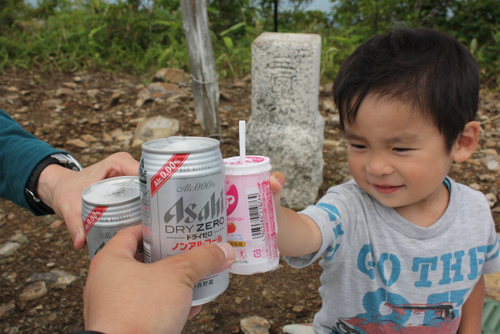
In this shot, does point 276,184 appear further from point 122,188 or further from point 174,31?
point 174,31

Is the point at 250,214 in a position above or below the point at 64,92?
above

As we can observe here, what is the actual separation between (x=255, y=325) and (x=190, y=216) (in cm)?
152

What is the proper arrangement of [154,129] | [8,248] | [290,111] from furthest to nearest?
[154,129] < [290,111] < [8,248]

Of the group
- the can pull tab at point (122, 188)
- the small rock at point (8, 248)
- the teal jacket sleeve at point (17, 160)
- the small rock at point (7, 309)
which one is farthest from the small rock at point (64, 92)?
the can pull tab at point (122, 188)

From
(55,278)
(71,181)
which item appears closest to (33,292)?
(55,278)

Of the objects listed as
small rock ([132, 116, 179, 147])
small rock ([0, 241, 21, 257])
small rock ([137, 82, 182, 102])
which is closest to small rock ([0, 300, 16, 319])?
small rock ([0, 241, 21, 257])

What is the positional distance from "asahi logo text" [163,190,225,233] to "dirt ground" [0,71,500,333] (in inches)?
59.4

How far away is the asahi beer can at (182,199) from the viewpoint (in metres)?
1.10

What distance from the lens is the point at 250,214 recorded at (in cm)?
125

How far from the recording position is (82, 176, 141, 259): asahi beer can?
4.08ft

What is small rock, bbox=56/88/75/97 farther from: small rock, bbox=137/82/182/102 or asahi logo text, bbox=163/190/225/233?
asahi logo text, bbox=163/190/225/233

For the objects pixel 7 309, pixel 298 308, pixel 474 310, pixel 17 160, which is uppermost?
pixel 17 160

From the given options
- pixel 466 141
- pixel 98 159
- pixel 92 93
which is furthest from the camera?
pixel 92 93

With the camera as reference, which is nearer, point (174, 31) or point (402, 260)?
point (402, 260)
